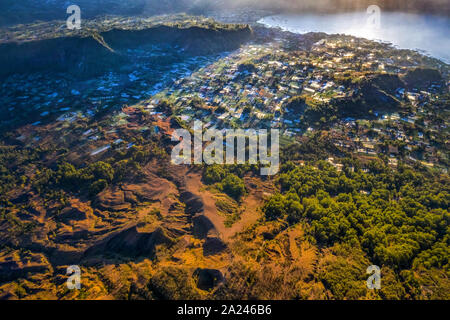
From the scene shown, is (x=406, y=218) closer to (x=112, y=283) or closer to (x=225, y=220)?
(x=225, y=220)

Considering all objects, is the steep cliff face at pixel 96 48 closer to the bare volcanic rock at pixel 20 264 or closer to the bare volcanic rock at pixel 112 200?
the bare volcanic rock at pixel 112 200

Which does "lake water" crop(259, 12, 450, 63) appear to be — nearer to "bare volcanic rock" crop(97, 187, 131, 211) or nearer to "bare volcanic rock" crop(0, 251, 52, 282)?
"bare volcanic rock" crop(97, 187, 131, 211)

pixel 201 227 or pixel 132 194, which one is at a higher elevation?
pixel 132 194

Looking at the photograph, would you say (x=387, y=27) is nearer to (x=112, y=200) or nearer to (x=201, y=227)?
(x=201, y=227)

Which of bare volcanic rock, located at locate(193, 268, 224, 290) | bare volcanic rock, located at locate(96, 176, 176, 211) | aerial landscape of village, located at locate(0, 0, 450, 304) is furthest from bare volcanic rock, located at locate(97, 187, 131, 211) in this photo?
bare volcanic rock, located at locate(193, 268, 224, 290)

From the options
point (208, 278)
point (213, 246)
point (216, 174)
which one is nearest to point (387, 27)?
point (216, 174)

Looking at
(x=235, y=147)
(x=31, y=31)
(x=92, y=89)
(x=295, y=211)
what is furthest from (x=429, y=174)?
(x=31, y=31)
